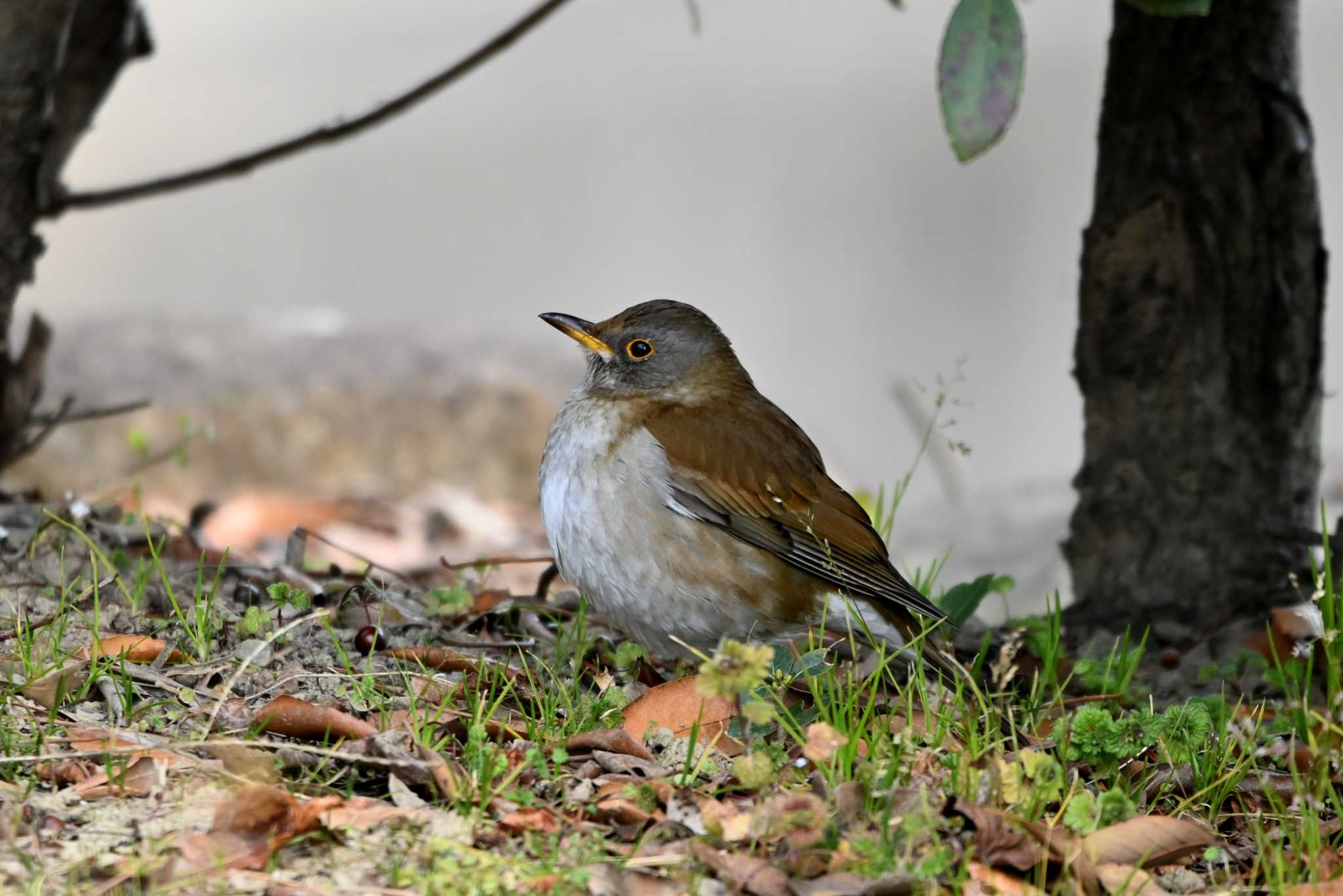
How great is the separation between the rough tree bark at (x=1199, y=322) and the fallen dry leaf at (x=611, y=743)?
2747 millimetres

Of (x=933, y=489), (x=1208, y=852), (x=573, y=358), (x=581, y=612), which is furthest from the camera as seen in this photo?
(x=933, y=489)

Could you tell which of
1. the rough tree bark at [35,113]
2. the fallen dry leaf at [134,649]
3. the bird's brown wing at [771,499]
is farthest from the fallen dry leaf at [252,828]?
the rough tree bark at [35,113]

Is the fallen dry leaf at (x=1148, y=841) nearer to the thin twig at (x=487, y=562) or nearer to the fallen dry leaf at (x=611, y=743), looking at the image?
the fallen dry leaf at (x=611, y=743)

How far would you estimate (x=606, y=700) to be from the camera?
3691 millimetres

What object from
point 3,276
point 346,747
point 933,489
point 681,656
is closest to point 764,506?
point 681,656

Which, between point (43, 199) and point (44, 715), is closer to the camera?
point (44, 715)

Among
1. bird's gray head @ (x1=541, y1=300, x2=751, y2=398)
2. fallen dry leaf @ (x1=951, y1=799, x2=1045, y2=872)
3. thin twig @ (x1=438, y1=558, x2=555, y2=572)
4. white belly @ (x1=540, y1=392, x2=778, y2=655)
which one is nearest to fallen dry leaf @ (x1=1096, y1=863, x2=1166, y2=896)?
fallen dry leaf @ (x1=951, y1=799, x2=1045, y2=872)

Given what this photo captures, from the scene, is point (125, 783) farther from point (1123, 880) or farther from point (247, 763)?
point (1123, 880)

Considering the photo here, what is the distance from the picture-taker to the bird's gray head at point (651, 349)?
16.8ft

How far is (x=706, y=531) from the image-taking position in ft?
14.8

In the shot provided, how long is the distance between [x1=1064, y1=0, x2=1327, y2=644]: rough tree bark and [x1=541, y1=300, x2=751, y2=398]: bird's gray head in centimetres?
149

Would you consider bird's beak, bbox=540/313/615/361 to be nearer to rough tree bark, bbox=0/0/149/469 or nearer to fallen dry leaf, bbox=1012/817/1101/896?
rough tree bark, bbox=0/0/149/469

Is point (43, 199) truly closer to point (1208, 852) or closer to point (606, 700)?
point (606, 700)

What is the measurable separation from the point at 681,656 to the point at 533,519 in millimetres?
5358
